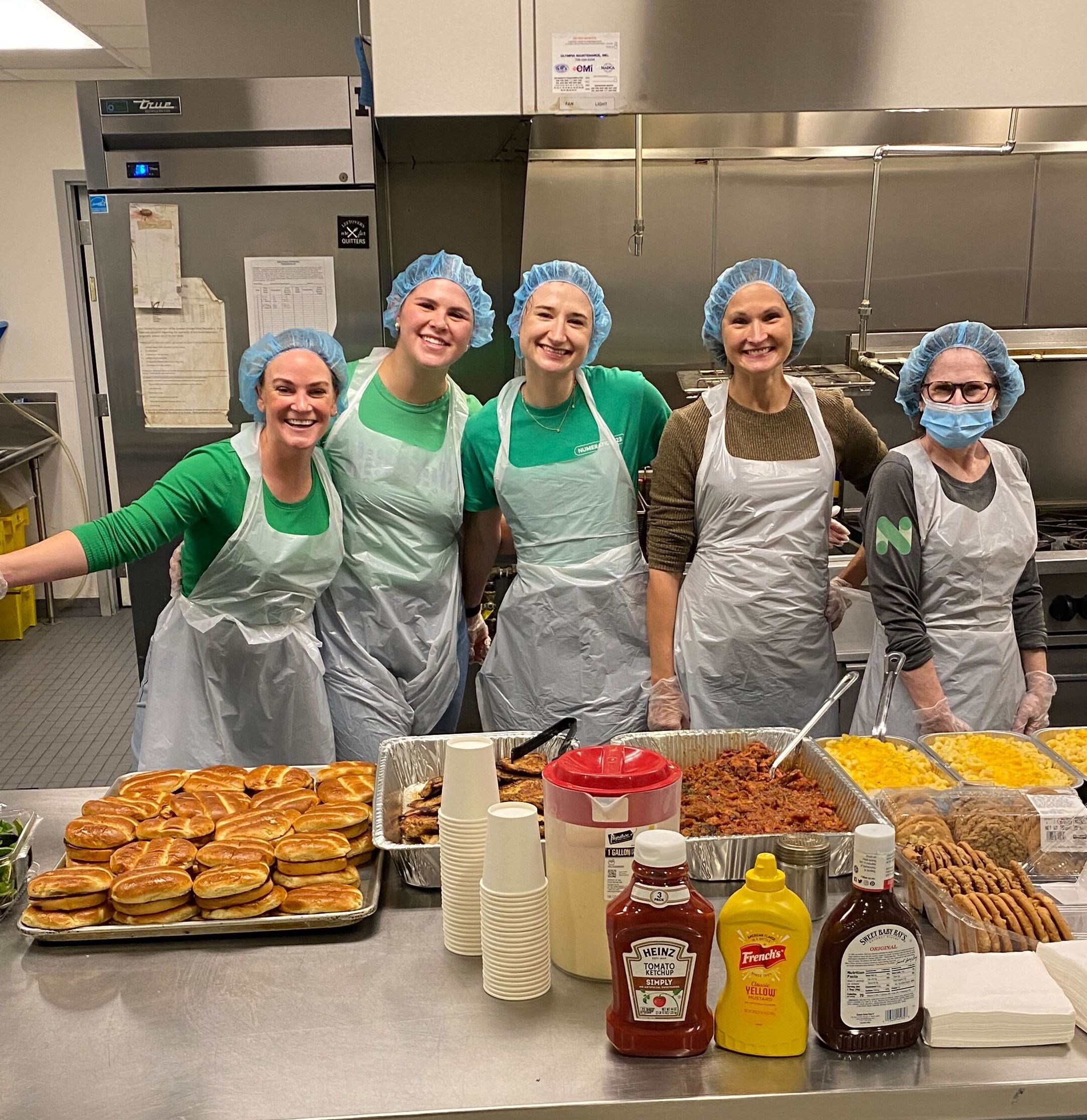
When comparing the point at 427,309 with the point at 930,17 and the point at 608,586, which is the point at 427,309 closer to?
the point at 608,586

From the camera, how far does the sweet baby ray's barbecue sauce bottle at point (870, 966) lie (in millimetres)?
1155

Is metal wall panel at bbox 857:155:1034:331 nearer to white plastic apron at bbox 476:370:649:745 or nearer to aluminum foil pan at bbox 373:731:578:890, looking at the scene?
white plastic apron at bbox 476:370:649:745

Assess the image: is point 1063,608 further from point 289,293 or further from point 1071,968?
point 289,293

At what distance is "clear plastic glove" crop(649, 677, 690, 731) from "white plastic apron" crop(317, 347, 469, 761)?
52 centimetres

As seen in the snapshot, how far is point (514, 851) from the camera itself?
1298mm

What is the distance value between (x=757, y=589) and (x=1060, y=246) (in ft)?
7.61

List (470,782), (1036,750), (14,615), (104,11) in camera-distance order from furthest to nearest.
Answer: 1. (14,615)
2. (104,11)
3. (1036,750)
4. (470,782)

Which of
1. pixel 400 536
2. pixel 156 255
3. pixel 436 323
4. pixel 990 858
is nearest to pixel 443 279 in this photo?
pixel 436 323

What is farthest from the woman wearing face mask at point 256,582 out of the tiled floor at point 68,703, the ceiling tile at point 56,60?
the ceiling tile at point 56,60

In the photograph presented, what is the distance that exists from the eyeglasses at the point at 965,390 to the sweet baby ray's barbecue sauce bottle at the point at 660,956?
1524 millimetres

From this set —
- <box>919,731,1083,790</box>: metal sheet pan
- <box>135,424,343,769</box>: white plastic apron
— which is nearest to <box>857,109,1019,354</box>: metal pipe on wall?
<box>919,731,1083,790</box>: metal sheet pan

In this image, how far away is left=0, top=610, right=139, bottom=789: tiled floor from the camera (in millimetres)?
4332

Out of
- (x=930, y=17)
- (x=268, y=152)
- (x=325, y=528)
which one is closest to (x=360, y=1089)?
(x=325, y=528)

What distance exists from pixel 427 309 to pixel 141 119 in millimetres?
1227
